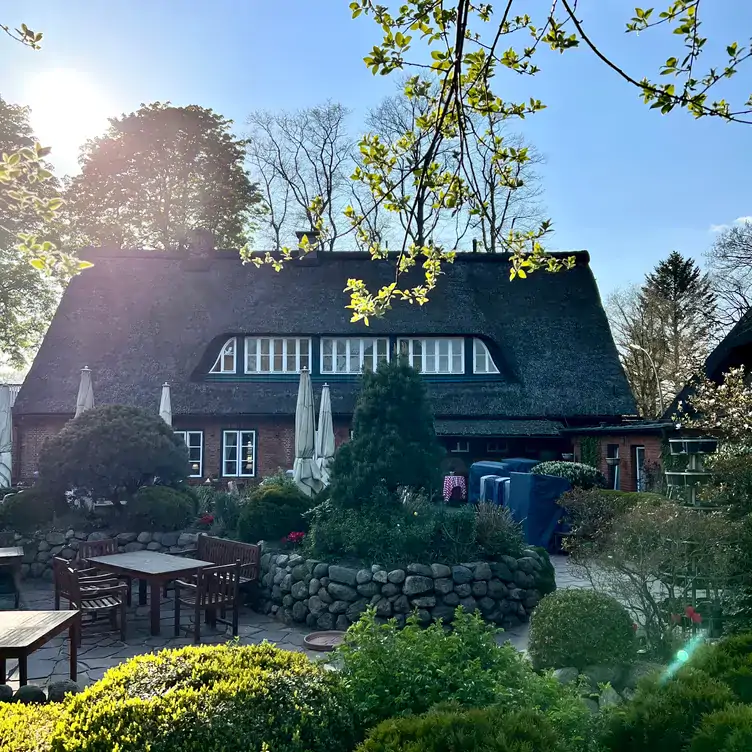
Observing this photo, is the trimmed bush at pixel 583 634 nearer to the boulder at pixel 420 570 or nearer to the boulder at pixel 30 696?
the boulder at pixel 420 570

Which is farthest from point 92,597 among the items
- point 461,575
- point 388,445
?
point 461,575

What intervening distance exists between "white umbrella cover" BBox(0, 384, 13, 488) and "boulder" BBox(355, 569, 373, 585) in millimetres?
8726

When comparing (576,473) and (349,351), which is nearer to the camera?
(576,473)

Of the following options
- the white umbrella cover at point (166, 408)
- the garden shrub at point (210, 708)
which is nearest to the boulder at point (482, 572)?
the garden shrub at point (210, 708)

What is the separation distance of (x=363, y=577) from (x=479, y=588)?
57.3 inches

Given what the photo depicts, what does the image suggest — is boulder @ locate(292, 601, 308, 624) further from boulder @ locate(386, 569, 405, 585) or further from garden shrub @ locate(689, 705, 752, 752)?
garden shrub @ locate(689, 705, 752, 752)

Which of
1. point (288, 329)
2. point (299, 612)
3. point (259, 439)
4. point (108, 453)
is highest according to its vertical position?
point (288, 329)

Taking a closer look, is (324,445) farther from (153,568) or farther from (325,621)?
(153,568)

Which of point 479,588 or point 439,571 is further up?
point 439,571

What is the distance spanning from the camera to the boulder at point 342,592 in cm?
895

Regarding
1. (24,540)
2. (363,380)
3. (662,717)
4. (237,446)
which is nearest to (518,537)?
(363,380)

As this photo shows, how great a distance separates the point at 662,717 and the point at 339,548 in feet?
20.8

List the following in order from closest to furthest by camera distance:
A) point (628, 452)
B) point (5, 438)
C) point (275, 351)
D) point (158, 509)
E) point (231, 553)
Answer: point (231, 553)
point (158, 509)
point (5, 438)
point (628, 452)
point (275, 351)

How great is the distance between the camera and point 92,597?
839 cm
